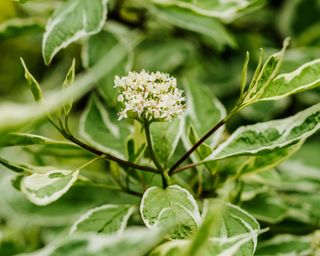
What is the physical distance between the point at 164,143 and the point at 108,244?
338mm

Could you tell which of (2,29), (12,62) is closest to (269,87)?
(2,29)

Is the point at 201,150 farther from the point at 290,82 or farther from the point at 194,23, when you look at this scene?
the point at 194,23

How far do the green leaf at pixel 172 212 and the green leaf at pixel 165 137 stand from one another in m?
0.11

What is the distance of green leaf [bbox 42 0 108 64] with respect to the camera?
922 millimetres

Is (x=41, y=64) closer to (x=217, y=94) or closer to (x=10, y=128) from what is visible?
(x=217, y=94)

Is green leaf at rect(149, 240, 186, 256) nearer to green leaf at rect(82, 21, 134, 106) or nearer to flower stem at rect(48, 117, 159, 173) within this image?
flower stem at rect(48, 117, 159, 173)

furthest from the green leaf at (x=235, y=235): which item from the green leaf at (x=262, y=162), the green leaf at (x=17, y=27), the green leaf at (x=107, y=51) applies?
the green leaf at (x=17, y=27)

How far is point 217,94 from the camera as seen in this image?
147 centimetres

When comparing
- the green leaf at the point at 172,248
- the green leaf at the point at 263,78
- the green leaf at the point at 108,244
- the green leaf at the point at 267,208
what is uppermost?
the green leaf at the point at 263,78

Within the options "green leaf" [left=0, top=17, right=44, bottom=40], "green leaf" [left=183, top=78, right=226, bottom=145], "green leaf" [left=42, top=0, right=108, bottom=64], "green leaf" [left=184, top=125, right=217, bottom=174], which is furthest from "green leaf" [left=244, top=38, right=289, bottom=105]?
"green leaf" [left=0, top=17, right=44, bottom=40]

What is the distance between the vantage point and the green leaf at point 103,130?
3.25 ft

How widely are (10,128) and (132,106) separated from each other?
0.23 m

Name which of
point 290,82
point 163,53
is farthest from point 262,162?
point 163,53

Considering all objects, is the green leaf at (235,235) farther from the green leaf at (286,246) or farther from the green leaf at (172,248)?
the green leaf at (286,246)
